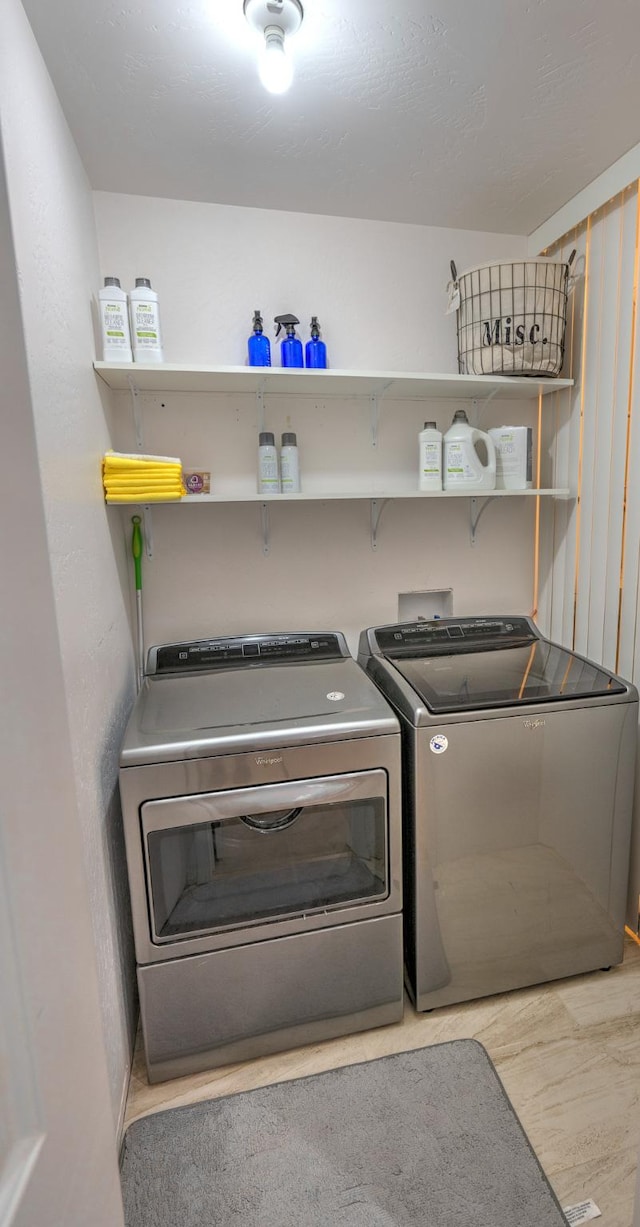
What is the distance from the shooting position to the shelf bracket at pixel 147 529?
196 centimetres

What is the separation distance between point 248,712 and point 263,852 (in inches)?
14.8

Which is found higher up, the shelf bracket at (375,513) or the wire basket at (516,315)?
the wire basket at (516,315)

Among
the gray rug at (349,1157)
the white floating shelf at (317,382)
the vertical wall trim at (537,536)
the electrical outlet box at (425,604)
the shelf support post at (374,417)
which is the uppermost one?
the white floating shelf at (317,382)

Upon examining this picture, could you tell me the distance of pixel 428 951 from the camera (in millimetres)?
1606

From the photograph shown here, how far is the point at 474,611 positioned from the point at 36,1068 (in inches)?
82.0

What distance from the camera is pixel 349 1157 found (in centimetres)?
129

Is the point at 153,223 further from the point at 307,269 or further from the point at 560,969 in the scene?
the point at 560,969

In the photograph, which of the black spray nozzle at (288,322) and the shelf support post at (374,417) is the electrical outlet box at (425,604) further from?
the black spray nozzle at (288,322)

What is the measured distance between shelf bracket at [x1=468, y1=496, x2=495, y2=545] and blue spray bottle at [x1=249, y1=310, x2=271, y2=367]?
0.97m

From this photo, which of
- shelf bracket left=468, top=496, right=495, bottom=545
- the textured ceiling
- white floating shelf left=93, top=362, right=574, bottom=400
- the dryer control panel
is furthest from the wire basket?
the dryer control panel

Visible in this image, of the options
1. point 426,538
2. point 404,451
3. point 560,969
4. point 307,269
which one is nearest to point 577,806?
point 560,969

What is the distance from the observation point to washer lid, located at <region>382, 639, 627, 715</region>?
1.59 metres

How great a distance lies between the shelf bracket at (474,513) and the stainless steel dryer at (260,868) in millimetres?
976

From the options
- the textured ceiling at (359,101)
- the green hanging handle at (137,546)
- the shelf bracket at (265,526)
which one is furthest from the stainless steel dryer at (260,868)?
the textured ceiling at (359,101)
